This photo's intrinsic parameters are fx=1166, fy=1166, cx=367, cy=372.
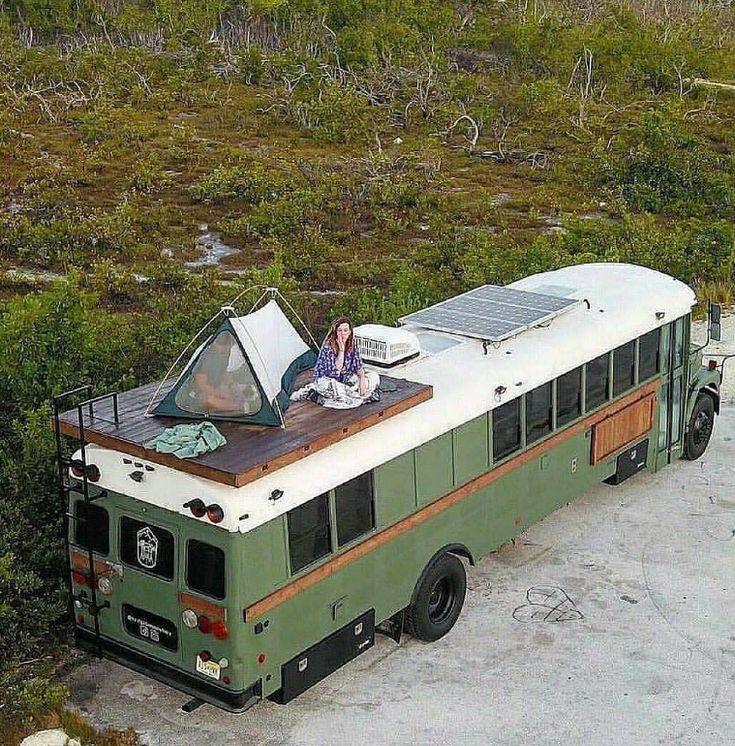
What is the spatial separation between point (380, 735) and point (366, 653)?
109 centimetres

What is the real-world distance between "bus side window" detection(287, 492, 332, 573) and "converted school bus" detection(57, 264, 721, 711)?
1 cm

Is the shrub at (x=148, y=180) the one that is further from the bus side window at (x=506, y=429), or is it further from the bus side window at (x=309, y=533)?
the bus side window at (x=309, y=533)

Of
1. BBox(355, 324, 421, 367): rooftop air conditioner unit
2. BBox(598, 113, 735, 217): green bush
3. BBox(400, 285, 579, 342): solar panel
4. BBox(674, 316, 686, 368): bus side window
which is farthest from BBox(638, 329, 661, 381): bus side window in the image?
BBox(598, 113, 735, 217): green bush

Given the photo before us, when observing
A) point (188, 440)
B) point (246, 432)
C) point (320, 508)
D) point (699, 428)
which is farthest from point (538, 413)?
point (188, 440)

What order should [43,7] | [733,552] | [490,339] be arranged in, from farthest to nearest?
1. [43,7]
2. [733,552]
3. [490,339]

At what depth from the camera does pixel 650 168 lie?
2686 centimetres

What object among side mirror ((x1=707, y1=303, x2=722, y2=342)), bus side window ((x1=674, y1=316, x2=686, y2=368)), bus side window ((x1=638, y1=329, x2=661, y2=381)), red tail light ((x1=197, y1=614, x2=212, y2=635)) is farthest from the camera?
bus side window ((x1=674, y1=316, x2=686, y2=368))

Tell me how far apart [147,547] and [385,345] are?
2.64m

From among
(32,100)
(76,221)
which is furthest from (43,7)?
(76,221)

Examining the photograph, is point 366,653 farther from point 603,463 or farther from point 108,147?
point 108,147

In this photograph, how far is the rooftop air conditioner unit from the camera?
961cm

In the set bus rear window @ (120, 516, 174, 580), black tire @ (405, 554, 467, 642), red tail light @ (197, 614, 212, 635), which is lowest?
black tire @ (405, 554, 467, 642)

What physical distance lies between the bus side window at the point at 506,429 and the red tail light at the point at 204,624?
3.10 m

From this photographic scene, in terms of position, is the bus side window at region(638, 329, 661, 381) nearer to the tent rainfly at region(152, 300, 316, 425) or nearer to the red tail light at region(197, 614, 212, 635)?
the tent rainfly at region(152, 300, 316, 425)
